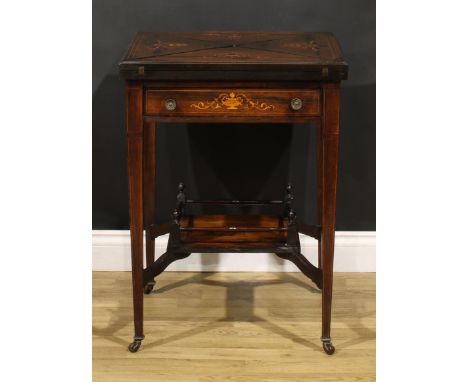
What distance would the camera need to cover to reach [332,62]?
5.07 feet

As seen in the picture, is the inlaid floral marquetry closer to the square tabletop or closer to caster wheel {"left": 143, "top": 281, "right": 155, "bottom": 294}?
the square tabletop

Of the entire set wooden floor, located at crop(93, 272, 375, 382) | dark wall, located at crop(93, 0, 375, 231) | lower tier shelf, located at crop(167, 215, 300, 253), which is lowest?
wooden floor, located at crop(93, 272, 375, 382)

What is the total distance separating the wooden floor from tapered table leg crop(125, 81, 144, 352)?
0.38 feet

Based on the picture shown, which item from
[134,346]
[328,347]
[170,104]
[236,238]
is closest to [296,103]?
[170,104]

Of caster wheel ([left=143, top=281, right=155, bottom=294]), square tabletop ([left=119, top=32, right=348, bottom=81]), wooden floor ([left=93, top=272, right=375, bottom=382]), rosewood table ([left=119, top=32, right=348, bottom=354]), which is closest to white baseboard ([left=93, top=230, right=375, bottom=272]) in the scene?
wooden floor ([left=93, top=272, right=375, bottom=382])

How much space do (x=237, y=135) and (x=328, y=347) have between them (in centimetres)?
93

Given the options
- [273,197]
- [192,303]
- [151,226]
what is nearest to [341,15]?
[273,197]

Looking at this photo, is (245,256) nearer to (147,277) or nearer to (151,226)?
(151,226)

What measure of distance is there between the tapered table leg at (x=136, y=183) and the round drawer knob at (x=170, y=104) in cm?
7

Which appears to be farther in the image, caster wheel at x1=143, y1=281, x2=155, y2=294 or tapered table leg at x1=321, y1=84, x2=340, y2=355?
caster wheel at x1=143, y1=281, x2=155, y2=294

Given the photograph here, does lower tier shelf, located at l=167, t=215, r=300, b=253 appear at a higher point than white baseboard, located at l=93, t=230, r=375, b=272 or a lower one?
higher

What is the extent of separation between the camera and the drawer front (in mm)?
1564

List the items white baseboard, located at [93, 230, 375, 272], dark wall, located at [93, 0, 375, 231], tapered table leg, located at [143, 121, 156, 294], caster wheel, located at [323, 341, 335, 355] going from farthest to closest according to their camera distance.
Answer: white baseboard, located at [93, 230, 375, 272] → dark wall, located at [93, 0, 375, 231] → tapered table leg, located at [143, 121, 156, 294] → caster wheel, located at [323, 341, 335, 355]
